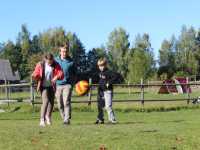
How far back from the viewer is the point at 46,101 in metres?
13.6

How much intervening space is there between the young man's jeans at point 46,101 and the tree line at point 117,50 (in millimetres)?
93928

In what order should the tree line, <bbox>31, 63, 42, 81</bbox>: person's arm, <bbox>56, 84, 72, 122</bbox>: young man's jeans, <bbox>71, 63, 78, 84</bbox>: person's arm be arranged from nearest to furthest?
<bbox>31, 63, 42, 81</bbox>: person's arm < <bbox>56, 84, 72, 122</bbox>: young man's jeans < <bbox>71, 63, 78, 84</bbox>: person's arm < the tree line

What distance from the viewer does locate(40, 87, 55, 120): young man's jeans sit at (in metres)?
13.5

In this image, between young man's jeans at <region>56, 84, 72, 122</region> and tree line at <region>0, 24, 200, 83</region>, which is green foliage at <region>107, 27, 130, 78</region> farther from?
young man's jeans at <region>56, 84, 72, 122</region>

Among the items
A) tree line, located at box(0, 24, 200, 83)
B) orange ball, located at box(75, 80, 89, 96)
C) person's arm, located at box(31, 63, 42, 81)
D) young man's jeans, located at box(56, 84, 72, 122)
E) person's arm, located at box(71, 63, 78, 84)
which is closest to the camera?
person's arm, located at box(31, 63, 42, 81)

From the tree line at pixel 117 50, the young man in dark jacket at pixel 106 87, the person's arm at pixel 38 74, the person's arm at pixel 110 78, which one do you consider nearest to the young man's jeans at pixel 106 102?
the young man in dark jacket at pixel 106 87

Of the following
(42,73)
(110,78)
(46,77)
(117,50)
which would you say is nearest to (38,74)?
(42,73)

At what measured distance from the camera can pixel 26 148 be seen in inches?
334

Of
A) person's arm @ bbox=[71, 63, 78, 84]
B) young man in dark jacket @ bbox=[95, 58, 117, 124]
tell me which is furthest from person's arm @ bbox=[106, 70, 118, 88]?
person's arm @ bbox=[71, 63, 78, 84]

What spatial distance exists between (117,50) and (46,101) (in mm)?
99903

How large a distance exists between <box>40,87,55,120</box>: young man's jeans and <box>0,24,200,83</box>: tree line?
308ft

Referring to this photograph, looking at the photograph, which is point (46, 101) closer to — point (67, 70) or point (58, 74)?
point (58, 74)

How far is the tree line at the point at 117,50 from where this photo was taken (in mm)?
110750

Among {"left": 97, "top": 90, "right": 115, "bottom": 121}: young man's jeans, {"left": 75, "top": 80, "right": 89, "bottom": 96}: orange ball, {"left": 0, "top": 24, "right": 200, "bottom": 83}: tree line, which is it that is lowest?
{"left": 97, "top": 90, "right": 115, "bottom": 121}: young man's jeans
